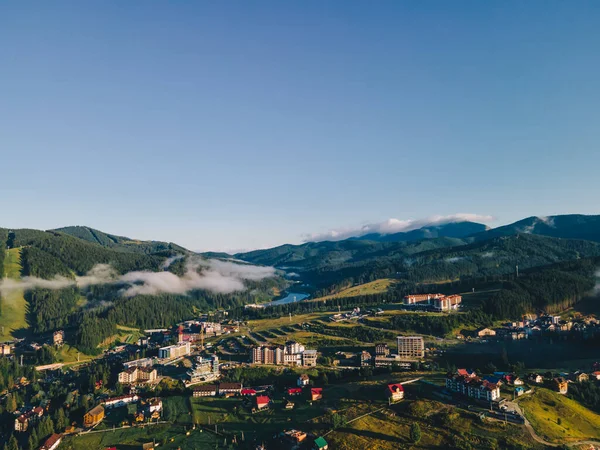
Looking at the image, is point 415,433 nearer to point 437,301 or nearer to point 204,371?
point 204,371

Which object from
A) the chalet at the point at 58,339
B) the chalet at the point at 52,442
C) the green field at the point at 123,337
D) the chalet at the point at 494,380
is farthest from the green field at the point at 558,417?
the chalet at the point at 58,339

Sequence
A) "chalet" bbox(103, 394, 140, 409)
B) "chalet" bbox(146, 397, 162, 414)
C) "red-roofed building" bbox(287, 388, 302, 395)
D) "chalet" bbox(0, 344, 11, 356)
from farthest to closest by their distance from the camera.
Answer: "chalet" bbox(0, 344, 11, 356)
"chalet" bbox(103, 394, 140, 409)
"red-roofed building" bbox(287, 388, 302, 395)
"chalet" bbox(146, 397, 162, 414)

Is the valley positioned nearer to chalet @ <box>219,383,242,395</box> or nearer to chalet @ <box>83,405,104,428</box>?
chalet @ <box>219,383,242,395</box>

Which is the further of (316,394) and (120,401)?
(120,401)

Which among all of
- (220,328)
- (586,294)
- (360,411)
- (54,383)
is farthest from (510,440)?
(586,294)

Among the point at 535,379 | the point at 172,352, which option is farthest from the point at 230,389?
the point at 535,379

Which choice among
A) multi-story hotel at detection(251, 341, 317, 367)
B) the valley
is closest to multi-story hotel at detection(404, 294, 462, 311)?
the valley

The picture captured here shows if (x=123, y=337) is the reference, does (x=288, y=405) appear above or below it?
above

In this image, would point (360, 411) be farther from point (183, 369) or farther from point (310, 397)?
point (183, 369)
